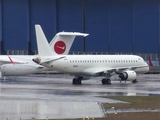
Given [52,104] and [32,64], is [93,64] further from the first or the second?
[52,104]

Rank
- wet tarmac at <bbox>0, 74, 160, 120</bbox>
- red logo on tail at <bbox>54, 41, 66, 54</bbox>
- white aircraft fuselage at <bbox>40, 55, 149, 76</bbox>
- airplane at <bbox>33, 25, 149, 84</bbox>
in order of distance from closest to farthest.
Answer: wet tarmac at <bbox>0, 74, 160, 120</bbox> < airplane at <bbox>33, 25, 149, 84</bbox> < white aircraft fuselage at <bbox>40, 55, 149, 76</bbox> < red logo on tail at <bbox>54, 41, 66, 54</bbox>

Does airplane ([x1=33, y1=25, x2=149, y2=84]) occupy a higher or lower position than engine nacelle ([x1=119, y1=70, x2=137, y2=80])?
higher

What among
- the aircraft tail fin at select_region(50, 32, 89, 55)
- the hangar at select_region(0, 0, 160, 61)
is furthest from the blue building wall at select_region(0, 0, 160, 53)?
the aircraft tail fin at select_region(50, 32, 89, 55)

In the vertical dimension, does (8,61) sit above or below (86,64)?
below

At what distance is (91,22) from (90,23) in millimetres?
230

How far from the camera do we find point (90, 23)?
9119 centimetres

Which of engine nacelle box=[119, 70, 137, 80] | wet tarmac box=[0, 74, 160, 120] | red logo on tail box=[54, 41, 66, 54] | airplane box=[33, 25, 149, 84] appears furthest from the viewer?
red logo on tail box=[54, 41, 66, 54]

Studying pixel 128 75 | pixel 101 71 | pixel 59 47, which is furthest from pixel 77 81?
pixel 59 47

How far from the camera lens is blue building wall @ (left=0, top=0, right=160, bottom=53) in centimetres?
8844

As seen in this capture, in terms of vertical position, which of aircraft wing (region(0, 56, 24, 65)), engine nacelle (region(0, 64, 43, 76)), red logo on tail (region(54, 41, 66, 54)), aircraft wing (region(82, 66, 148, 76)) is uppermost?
red logo on tail (region(54, 41, 66, 54))

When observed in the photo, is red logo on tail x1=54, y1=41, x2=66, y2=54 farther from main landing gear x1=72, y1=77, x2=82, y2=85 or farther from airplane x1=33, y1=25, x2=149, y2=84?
→ main landing gear x1=72, y1=77, x2=82, y2=85

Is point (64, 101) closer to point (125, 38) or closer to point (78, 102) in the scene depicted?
point (78, 102)

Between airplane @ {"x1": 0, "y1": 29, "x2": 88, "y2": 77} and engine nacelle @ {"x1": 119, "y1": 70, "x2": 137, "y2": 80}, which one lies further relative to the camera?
airplane @ {"x1": 0, "y1": 29, "x2": 88, "y2": 77}

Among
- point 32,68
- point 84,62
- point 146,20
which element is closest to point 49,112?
point 84,62
